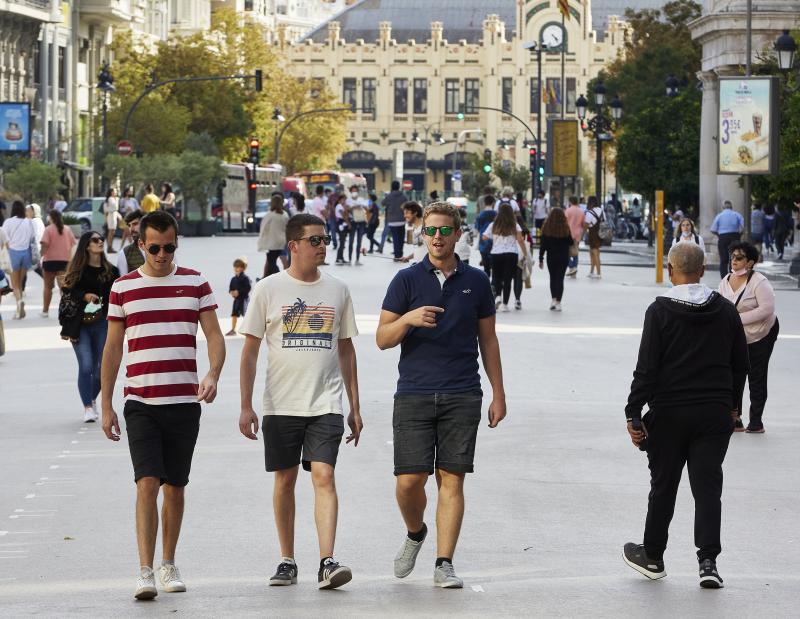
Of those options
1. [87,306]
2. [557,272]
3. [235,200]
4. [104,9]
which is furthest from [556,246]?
[104,9]

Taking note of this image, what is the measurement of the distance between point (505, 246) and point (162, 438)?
1726 centimetres

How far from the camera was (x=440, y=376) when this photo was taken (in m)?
8.07

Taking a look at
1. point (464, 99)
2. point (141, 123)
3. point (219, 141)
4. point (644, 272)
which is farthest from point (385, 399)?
point (464, 99)

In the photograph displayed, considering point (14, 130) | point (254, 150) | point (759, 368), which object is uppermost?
point (14, 130)

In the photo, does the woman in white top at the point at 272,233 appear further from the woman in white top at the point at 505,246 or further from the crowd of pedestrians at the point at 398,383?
the crowd of pedestrians at the point at 398,383

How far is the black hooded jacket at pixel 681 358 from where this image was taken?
27.1 feet

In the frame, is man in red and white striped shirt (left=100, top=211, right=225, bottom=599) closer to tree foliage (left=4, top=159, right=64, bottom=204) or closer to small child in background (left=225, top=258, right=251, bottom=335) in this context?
small child in background (left=225, top=258, right=251, bottom=335)

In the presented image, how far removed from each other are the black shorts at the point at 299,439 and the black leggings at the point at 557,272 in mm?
17995

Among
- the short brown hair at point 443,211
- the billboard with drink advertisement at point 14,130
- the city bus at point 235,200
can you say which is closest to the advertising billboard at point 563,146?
the billboard with drink advertisement at point 14,130

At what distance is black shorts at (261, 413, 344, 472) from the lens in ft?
26.6

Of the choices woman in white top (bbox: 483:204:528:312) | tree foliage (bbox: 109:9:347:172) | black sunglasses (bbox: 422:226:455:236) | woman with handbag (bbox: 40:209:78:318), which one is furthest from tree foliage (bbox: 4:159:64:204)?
black sunglasses (bbox: 422:226:455:236)

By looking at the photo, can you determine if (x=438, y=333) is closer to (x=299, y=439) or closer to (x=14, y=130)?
(x=299, y=439)

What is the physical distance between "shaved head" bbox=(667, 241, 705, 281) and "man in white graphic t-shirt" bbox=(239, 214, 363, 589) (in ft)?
4.90

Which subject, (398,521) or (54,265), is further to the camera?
(54,265)
